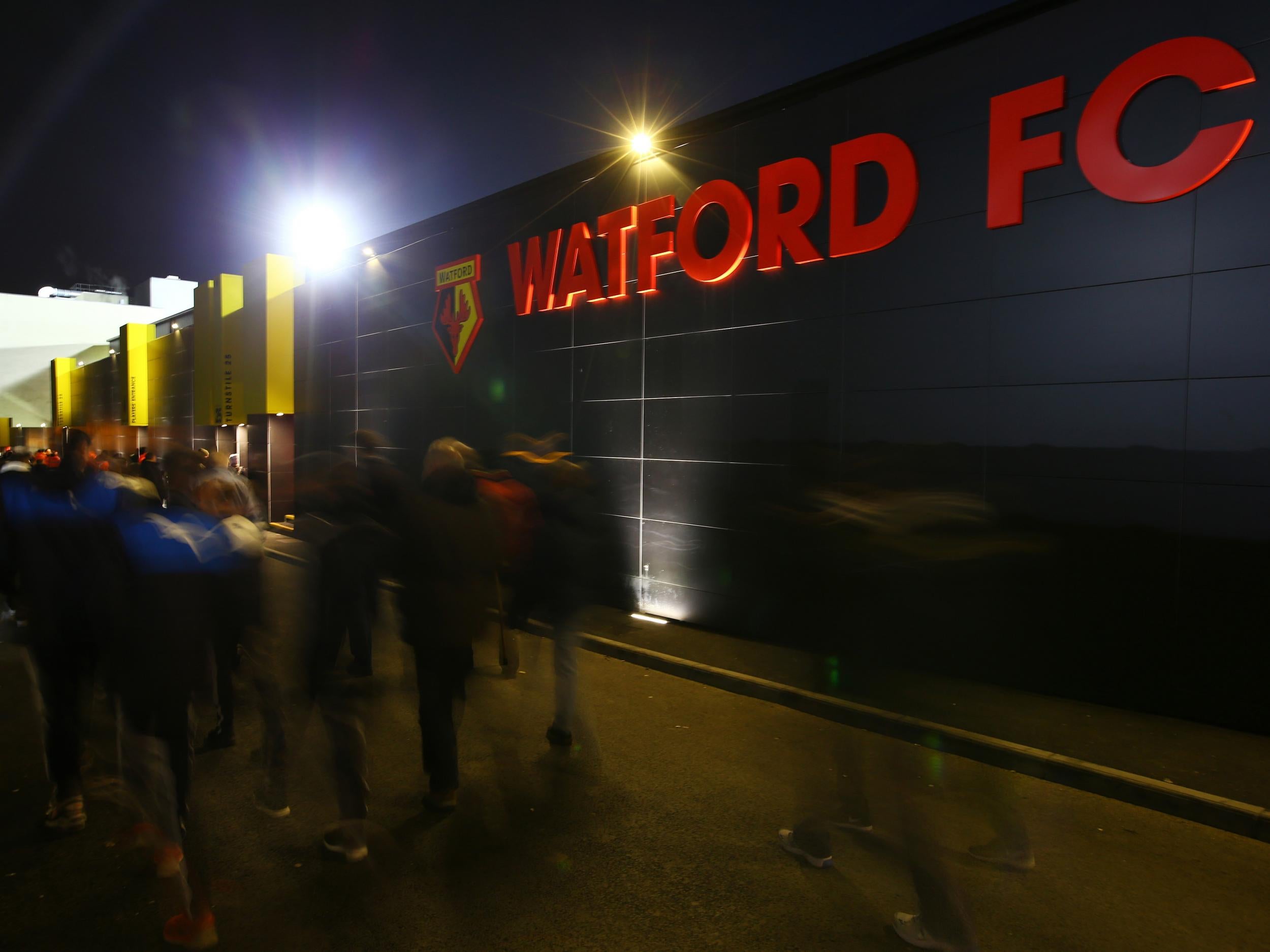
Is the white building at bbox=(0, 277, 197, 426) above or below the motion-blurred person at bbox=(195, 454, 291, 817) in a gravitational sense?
above

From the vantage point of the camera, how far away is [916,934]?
Answer: 311 centimetres

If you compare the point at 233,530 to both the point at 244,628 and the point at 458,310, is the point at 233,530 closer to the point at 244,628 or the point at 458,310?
the point at 244,628

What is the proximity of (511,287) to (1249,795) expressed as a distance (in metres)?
10.4

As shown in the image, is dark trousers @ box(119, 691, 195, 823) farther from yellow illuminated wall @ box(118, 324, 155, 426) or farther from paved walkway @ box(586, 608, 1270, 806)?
yellow illuminated wall @ box(118, 324, 155, 426)

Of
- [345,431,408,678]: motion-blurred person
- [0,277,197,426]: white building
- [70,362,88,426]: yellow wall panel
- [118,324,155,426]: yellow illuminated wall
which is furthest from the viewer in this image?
[0,277,197,426]: white building

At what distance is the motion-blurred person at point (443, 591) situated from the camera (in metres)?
4.05

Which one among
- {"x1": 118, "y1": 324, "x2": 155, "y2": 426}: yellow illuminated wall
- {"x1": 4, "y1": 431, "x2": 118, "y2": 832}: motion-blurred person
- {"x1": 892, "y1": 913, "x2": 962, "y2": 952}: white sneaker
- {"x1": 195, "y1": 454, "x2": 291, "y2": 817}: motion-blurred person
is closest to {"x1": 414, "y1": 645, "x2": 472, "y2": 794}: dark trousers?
{"x1": 195, "y1": 454, "x2": 291, "y2": 817}: motion-blurred person

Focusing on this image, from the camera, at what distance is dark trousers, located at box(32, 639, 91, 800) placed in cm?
407

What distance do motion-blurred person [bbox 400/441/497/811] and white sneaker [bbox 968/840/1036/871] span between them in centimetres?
284

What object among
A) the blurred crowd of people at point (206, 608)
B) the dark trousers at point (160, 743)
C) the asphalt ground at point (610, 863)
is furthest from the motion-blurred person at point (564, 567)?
the dark trousers at point (160, 743)

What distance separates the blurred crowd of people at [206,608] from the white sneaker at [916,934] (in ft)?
7.98

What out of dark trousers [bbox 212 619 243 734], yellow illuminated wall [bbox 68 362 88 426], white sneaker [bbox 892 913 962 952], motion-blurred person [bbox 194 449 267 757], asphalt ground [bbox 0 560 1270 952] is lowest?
asphalt ground [bbox 0 560 1270 952]

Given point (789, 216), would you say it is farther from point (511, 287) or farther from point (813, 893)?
point (813, 893)

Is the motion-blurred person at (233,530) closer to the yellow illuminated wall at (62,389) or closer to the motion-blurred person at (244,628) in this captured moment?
the motion-blurred person at (244,628)
